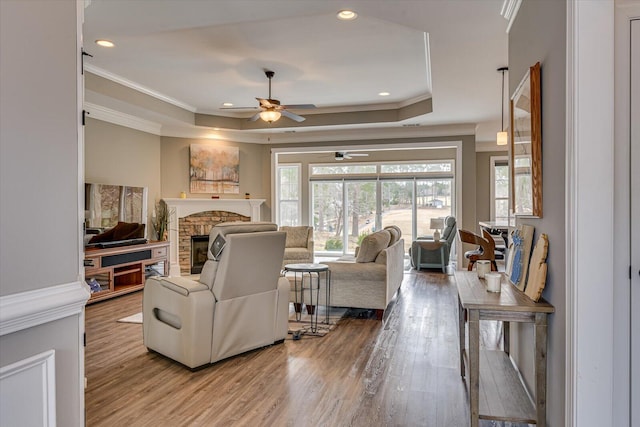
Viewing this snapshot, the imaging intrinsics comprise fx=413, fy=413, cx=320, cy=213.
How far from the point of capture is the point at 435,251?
8320mm

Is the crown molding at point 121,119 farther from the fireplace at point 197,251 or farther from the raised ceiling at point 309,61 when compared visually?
the fireplace at point 197,251

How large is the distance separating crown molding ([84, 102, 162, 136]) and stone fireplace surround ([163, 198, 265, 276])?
4.29 ft

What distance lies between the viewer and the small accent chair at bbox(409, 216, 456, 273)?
322 inches

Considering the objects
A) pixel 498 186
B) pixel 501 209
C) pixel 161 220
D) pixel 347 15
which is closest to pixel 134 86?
pixel 161 220

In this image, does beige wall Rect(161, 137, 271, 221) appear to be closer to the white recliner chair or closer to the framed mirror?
the white recliner chair

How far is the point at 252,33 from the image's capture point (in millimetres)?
4227

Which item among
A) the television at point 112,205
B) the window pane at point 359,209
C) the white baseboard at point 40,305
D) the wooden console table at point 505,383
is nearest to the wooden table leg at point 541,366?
the wooden console table at point 505,383

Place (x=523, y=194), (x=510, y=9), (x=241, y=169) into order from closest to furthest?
(x=523, y=194), (x=510, y=9), (x=241, y=169)

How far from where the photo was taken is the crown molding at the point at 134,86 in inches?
206

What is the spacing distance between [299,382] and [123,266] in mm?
4119

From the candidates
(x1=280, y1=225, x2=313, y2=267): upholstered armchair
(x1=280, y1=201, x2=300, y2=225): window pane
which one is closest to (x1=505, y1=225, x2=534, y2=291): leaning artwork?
(x1=280, y1=225, x2=313, y2=267): upholstered armchair

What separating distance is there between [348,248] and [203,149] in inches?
189

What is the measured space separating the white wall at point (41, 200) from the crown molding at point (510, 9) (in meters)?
2.71

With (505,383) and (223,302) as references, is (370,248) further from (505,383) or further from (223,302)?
(505,383)
